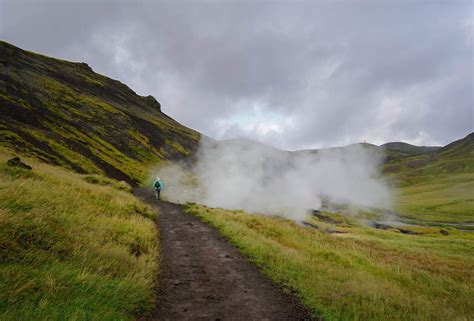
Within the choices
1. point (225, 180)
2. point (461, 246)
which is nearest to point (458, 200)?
point (461, 246)

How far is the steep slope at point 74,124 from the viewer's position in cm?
4378

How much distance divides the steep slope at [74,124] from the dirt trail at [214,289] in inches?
1265

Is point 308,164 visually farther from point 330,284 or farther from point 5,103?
point 330,284

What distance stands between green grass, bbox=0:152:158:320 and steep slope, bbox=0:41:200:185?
104 feet

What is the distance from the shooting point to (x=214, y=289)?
838 cm

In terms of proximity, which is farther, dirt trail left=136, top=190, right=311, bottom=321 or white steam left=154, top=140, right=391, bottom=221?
white steam left=154, top=140, right=391, bottom=221

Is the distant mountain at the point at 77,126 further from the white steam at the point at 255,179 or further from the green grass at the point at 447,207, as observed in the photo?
the green grass at the point at 447,207

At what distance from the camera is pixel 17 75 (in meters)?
70.1

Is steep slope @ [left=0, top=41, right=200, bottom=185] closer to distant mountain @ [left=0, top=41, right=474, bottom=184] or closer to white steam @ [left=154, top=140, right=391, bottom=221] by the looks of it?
distant mountain @ [left=0, top=41, right=474, bottom=184]

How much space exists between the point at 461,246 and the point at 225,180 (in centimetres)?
3315

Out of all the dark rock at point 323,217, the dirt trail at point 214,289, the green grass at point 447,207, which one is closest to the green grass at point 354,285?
the dirt trail at point 214,289

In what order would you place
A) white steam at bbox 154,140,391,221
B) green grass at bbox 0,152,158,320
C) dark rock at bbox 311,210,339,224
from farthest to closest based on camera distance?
dark rock at bbox 311,210,339,224
white steam at bbox 154,140,391,221
green grass at bbox 0,152,158,320

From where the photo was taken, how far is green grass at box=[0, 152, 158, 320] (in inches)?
208

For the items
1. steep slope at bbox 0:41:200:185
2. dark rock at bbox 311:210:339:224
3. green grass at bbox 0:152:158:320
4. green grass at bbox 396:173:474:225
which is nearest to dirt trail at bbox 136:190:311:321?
green grass at bbox 0:152:158:320
